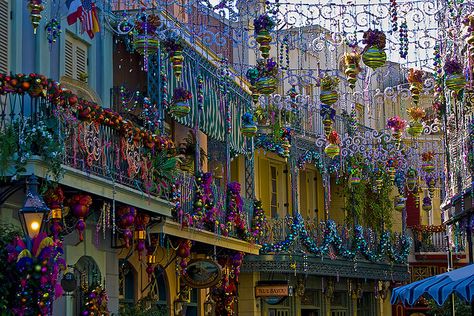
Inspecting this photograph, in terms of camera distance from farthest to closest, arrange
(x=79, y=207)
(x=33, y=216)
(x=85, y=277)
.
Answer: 1. (x=85, y=277)
2. (x=79, y=207)
3. (x=33, y=216)

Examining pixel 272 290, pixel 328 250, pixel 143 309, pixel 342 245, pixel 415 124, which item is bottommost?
pixel 143 309

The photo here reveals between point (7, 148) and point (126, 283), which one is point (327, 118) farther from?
point (7, 148)

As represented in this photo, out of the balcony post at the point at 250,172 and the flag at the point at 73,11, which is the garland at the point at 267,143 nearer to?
the balcony post at the point at 250,172

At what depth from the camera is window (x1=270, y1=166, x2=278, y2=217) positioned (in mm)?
33281

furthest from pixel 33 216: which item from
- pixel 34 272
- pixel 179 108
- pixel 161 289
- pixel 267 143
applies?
pixel 267 143

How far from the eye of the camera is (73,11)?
1817 centimetres

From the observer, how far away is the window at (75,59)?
1944cm

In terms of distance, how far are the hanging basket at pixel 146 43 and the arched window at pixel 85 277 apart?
3.76m

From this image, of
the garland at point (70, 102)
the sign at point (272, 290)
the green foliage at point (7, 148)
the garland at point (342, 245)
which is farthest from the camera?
the garland at point (342, 245)

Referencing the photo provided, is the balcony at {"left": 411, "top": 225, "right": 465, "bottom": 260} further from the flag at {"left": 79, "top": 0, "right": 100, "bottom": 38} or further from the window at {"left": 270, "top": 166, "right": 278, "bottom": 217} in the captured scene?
the flag at {"left": 79, "top": 0, "right": 100, "bottom": 38}

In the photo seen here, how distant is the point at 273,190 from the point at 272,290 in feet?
15.4

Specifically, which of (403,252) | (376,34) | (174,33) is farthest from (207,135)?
(403,252)

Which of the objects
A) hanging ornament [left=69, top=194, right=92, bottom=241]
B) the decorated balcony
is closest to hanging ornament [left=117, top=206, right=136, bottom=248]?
hanging ornament [left=69, top=194, right=92, bottom=241]

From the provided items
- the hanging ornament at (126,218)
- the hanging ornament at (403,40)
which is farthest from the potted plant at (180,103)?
the hanging ornament at (403,40)
